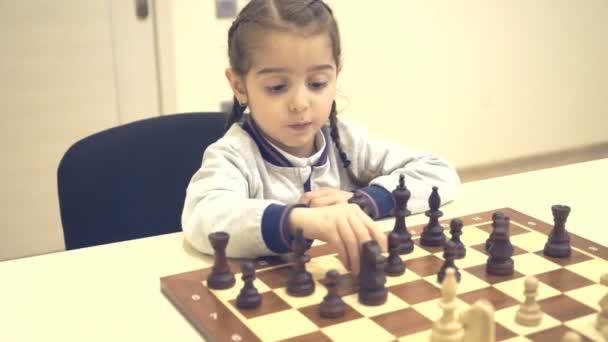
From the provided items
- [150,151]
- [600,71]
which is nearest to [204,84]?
[150,151]

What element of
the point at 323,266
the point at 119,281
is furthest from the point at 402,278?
the point at 119,281

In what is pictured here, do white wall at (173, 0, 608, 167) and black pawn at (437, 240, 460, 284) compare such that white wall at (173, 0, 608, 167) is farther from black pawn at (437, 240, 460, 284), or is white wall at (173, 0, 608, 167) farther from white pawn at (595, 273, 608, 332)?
white pawn at (595, 273, 608, 332)

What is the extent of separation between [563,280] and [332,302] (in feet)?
1.28

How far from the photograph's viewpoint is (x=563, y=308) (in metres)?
1.04

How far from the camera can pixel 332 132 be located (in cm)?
166

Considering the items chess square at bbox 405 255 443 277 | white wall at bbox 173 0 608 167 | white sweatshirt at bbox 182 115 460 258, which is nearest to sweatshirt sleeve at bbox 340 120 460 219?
white sweatshirt at bbox 182 115 460 258

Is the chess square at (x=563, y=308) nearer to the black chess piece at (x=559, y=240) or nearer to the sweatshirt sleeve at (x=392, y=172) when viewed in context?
the black chess piece at (x=559, y=240)

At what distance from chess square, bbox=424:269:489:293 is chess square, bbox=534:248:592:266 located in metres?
0.17

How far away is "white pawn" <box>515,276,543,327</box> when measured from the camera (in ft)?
3.18

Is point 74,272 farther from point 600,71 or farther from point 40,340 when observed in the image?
point 600,71

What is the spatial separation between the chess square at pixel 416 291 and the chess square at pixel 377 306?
13mm

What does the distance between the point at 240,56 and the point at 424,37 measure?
8.62 feet

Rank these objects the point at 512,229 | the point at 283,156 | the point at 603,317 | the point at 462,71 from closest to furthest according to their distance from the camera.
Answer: the point at 603,317
the point at 512,229
the point at 283,156
the point at 462,71

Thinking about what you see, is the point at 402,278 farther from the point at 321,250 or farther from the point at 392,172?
the point at 392,172
